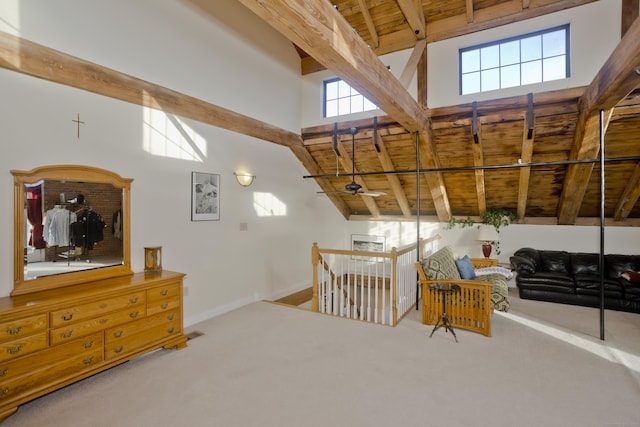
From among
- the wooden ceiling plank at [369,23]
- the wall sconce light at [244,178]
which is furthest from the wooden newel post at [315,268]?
the wooden ceiling plank at [369,23]

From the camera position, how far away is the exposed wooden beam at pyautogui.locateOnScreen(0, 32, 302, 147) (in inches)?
112

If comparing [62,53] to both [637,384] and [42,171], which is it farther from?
[637,384]

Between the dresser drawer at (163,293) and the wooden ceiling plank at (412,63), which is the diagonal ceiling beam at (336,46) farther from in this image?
the dresser drawer at (163,293)

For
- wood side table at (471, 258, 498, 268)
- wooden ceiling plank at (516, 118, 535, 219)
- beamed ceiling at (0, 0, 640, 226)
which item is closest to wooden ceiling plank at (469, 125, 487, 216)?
beamed ceiling at (0, 0, 640, 226)

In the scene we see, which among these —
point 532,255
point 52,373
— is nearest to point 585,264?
point 532,255

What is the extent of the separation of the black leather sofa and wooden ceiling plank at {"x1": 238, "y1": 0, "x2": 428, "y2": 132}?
12.7 ft

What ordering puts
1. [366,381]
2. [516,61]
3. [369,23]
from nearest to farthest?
[366,381] → [516,61] → [369,23]

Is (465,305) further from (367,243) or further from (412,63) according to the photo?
(367,243)

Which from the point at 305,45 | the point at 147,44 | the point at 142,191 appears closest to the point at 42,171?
the point at 142,191

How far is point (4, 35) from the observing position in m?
2.75

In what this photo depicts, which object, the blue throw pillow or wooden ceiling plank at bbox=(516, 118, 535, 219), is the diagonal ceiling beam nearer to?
wooden ceiling plank at bbox=(516, 118, 535, 219)

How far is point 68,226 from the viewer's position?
3.24 m

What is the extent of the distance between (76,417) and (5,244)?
62.8 inches

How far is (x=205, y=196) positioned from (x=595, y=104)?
4997 mm
